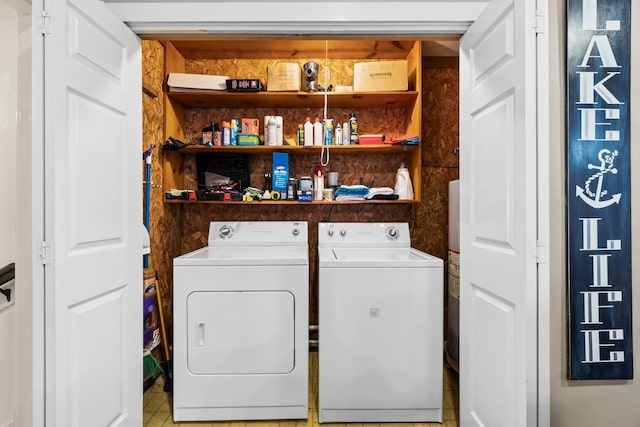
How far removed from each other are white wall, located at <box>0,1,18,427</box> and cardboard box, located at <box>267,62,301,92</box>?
1.48m

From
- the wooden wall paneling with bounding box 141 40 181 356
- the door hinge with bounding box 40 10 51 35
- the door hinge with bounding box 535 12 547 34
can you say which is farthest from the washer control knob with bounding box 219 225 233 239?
the door hinge with bounding box 535 12 547 34

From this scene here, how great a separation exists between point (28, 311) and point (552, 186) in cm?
194

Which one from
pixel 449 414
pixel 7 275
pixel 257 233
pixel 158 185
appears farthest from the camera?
pixel 257 233

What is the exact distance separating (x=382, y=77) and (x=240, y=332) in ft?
6.41

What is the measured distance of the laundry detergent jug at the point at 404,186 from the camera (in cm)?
287

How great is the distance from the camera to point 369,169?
311 cm

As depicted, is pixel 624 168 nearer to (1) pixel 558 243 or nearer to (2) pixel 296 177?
(1) pixel 558 243

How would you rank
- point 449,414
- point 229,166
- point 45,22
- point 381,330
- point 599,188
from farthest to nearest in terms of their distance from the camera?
point 229,166
point 449,414
point 381,330
point 599,188
point 45,22

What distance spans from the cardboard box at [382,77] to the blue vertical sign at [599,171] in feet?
4.63

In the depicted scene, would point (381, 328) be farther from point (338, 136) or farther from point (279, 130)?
point (279, 130)

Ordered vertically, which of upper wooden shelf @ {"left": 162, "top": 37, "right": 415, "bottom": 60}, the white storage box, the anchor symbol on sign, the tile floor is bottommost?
the tile floor

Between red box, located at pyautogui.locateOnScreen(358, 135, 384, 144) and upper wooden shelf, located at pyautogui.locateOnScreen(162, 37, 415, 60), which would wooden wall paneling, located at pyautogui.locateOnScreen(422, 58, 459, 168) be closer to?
upper wooden shelf, located at pyautogui.locateOnScreen(162, 37, 415, 60)

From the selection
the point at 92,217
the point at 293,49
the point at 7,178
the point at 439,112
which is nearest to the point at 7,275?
the point at 7,178

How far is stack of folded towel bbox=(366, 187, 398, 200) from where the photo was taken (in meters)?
2.83
